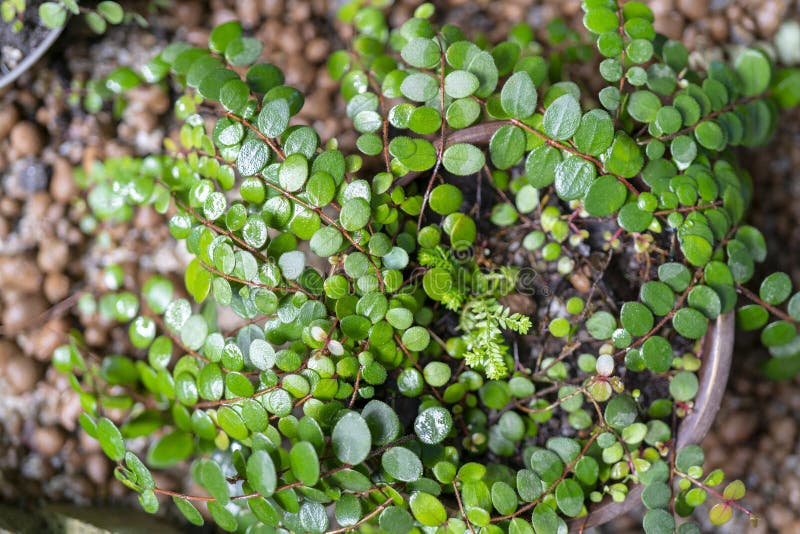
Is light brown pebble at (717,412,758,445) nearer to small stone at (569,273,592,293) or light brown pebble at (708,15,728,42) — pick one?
small stone at (569,273,592,293)

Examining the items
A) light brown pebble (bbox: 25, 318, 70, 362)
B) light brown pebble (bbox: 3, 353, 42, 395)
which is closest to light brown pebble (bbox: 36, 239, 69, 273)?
light brown pebble (bbox: 25, 318, 70, 362)

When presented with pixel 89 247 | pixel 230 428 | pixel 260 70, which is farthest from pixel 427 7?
pixel 89 247

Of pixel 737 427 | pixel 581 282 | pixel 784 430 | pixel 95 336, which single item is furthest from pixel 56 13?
pixel 784 430

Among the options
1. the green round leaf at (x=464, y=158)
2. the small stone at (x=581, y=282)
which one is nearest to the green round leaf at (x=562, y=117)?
the green round leaf at (x=464, y=158)

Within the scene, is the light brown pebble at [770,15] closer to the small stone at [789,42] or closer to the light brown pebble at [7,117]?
the small stone at [789,42]

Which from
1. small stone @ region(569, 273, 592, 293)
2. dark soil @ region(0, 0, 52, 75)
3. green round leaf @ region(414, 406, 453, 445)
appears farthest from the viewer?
dark soil @ region(0, 0, 52, 75)

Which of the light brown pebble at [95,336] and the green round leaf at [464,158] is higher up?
the green round leaf at [464,158]
